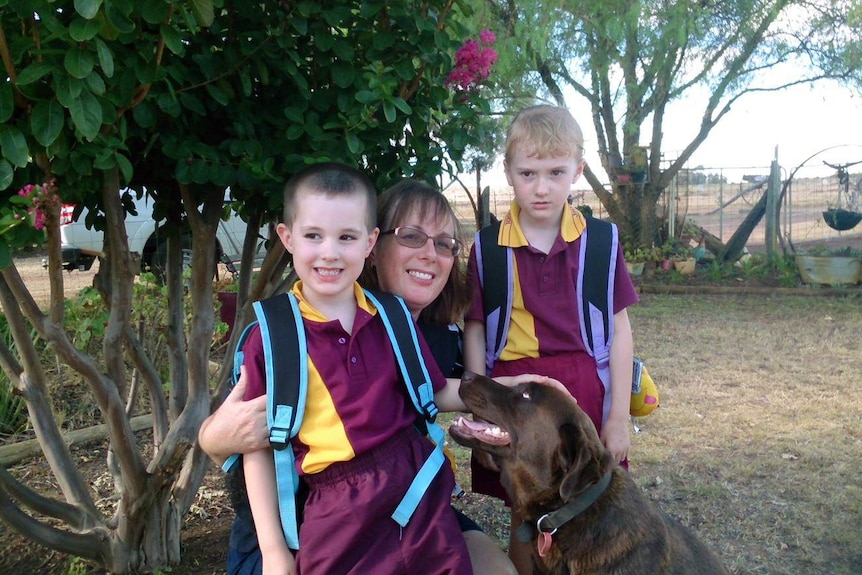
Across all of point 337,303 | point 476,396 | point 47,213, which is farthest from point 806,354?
point 47,213

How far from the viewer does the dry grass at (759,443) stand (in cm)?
412

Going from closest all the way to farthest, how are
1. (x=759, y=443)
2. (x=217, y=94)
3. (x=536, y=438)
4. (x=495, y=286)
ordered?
(x=217, y=94), (x=536, y=438), (x=495, y=286), (x=759, y=443)

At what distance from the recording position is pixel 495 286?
9.42ft

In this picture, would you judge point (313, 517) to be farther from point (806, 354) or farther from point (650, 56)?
point (650, 56)

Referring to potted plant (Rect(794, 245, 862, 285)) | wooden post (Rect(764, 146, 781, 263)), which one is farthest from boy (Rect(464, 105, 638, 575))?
wooden post (Rect(764, 146, 781, 263))

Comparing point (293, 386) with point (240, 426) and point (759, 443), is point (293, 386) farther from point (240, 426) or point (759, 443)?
point (759, 443)

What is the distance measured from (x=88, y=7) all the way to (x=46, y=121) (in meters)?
0.38

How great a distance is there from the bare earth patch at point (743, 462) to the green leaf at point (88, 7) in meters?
2.72

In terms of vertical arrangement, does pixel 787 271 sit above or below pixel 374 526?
below

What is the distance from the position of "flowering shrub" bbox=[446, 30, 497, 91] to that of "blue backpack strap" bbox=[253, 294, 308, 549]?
113 centimetres

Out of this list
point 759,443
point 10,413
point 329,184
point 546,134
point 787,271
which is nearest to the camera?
point 329,184

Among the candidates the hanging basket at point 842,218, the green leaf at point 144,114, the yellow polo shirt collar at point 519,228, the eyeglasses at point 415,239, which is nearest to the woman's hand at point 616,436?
the yellow polo shirt collar at point 519,228

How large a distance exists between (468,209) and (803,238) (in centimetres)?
680

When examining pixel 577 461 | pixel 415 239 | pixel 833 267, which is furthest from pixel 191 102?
pixel 833 267
